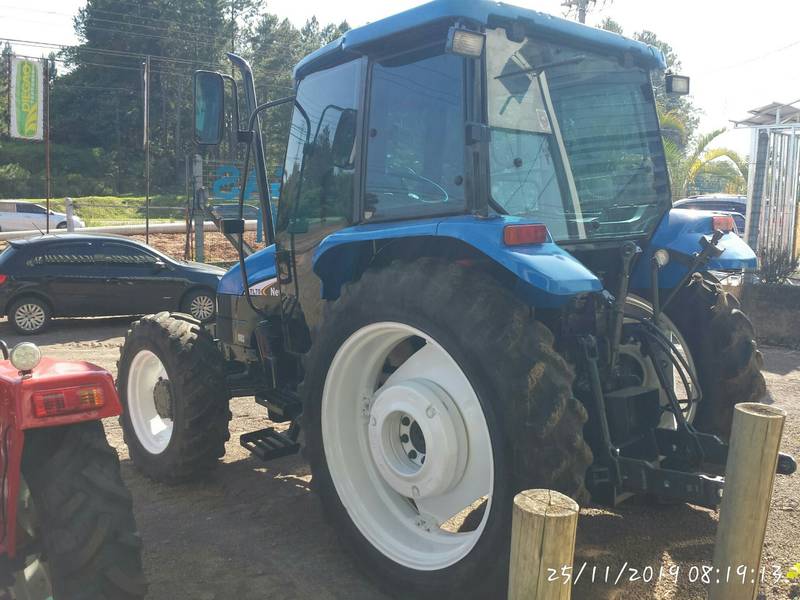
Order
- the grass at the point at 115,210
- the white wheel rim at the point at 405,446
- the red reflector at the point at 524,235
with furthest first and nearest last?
the grass at the point at 115,210, the white wheel rim at the point at 405,446, the red reflector at the point at 524,235

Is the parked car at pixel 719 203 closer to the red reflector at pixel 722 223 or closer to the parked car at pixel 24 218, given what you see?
the red reflector at pixel 722 223

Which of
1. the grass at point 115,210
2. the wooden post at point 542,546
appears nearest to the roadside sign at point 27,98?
the grass at point 115,210

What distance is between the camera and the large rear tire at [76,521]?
7.95 feet

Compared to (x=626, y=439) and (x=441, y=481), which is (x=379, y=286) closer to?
(x=441, y=481)

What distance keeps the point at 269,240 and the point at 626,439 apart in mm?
2688

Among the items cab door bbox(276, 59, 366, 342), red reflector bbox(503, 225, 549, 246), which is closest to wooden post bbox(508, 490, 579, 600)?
red reflector bbox(503, 225, 549, 246)

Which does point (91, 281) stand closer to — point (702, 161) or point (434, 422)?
point (434, 422)

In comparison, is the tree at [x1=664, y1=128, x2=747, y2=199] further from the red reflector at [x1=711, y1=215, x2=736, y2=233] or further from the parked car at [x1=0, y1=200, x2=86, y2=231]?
the parked car at [x1=0, y1=200, x2=86, y2=231]

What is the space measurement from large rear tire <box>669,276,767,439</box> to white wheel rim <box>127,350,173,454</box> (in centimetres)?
338

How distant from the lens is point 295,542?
3.69 metres

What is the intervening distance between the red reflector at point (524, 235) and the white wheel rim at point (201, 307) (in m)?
10.5

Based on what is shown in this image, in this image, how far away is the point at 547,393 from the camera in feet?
8.62

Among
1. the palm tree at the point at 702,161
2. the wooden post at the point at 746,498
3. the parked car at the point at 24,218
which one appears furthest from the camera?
the parked car at the point at 24,218

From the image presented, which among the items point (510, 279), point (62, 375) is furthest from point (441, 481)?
point (62, 375)
